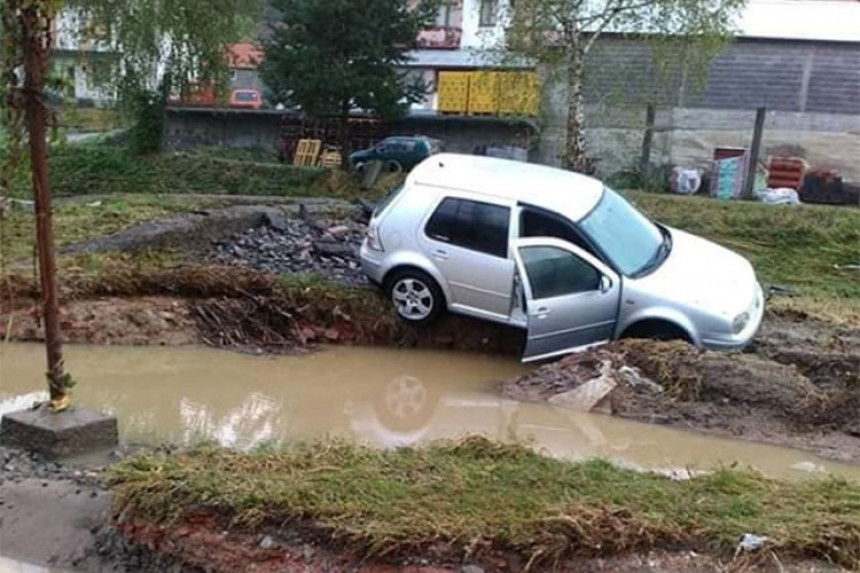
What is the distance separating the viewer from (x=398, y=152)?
2431 cm

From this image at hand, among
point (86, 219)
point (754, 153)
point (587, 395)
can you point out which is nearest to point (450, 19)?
point (754, 153)

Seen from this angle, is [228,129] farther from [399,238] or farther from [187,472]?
[187,472]

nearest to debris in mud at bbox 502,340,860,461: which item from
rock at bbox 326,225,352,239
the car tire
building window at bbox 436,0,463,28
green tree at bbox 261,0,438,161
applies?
the car tire

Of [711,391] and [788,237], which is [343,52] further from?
[711,391]

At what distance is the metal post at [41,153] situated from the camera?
5.07 m

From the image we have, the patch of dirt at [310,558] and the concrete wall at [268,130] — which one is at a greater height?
the concrete wall at [268,130]

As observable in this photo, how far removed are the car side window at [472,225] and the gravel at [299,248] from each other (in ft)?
5.39

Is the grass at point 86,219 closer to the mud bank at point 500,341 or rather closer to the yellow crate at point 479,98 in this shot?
the mud bank at point 500,341

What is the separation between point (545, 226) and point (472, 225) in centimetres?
76

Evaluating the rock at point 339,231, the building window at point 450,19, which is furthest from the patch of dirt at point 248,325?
the building window at point 450,19

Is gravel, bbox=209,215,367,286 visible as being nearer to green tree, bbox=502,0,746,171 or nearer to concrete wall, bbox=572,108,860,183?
green tree, bbox=502,0,746,171

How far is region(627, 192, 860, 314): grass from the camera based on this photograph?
12.3 metres

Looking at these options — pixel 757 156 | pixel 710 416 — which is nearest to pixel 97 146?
pixel 757 156

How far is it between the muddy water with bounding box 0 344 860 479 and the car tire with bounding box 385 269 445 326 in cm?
44
